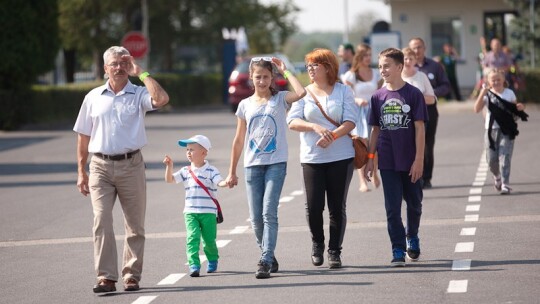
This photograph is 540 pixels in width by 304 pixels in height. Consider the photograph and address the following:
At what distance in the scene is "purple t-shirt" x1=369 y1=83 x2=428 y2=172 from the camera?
36.4ft

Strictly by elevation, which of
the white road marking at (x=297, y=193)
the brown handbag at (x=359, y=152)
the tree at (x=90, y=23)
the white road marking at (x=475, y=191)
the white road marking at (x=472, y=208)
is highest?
the tree at (x=90, y=23)

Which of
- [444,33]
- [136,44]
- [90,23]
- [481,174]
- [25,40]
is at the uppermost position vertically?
[90,23]

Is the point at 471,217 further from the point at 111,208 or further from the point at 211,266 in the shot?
the point at 111,208

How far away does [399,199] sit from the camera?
36.6 ft

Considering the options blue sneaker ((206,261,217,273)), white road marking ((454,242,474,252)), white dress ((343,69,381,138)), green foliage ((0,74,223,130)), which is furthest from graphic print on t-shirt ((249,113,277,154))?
green foliage ((0,74,223,130))

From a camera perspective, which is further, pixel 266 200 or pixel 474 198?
pixel 474 198

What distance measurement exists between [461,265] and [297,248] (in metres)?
1.91

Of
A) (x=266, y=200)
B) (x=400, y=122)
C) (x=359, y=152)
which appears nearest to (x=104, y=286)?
(x=266, y=200)

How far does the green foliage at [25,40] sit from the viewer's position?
117 feet

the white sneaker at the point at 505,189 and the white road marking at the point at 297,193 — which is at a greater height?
the white sneaker at the point at 505,189

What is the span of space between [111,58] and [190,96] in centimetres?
4290

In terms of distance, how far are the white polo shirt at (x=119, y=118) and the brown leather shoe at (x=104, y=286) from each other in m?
0.96

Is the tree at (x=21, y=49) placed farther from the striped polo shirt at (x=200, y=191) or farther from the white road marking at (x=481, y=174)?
the striped polo shirt at (x=200, y=191)

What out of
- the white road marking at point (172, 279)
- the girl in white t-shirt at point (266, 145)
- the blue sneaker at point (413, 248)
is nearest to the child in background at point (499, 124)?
the blue sneaker at point (413, 248)
